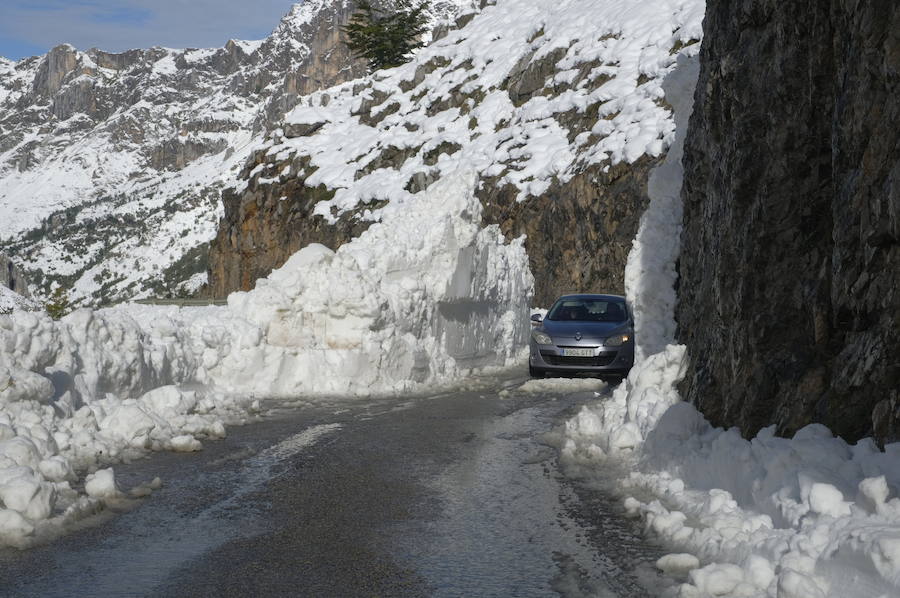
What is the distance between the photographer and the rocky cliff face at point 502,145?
33.9m

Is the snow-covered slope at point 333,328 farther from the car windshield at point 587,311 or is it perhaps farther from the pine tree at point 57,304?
the pine tree at point 57,304

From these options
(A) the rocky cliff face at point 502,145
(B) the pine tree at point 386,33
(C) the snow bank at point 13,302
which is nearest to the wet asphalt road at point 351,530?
(C) the snow bank at point 13,302

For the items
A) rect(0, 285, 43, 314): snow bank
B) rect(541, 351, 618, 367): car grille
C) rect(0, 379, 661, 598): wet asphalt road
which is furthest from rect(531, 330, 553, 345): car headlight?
rect(0, 285, 43, 314): snow bank

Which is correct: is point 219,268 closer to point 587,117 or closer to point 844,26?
point 587,117

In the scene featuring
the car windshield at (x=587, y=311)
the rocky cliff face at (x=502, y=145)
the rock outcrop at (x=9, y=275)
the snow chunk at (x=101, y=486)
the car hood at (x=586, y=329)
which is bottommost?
the snow chunk at (x=101, y=486)

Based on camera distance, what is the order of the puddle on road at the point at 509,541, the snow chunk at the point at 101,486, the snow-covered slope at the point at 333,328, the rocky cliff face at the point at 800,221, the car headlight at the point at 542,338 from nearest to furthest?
the puddle on road at the point at 509,541
the rocky cliff face at the point at 800,221
the snow chunk at the point at 101,486
the snow-covered slope at the point at 333,328
the car headlight at the point at 542,338

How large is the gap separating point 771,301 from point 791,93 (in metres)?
1.79

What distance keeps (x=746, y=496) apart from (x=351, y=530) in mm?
2687

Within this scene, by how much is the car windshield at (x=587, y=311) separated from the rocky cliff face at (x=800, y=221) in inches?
219

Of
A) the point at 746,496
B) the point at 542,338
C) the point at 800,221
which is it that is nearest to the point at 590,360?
the point at 542,338

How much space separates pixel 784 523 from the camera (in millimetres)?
5289

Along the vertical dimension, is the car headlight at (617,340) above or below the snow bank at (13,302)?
below

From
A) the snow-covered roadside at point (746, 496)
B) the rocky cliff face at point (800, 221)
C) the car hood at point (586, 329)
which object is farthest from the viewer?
the car hood at point (586, 329)

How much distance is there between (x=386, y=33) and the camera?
65.3 m
